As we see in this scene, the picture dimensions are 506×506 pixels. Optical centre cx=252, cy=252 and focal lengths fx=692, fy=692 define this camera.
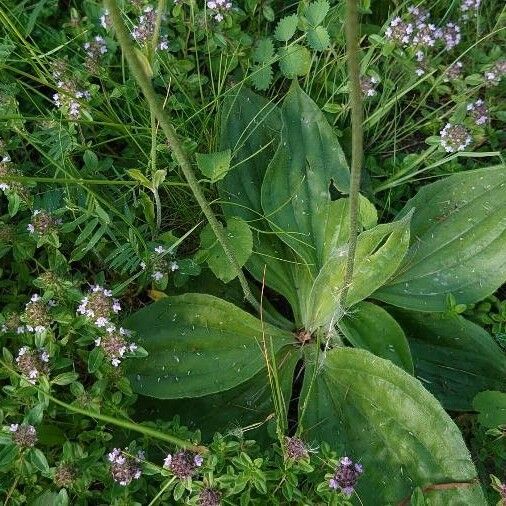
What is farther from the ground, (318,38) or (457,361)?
(318,38)

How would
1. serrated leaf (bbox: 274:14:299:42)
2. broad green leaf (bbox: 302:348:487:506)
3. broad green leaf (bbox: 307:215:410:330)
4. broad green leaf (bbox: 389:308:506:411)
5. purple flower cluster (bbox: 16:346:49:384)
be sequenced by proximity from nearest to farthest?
1. purple flower cluster (bbox: 16:346:49:384)
2. broad green leaf (bbox: 302:348:487:506)
3. broad green leaf (bbox: 307:215:410:330)
4. broad green leaf (bbox: 389:308:506:411)
5. serrated leaf (bbox: 274:14:299:42)

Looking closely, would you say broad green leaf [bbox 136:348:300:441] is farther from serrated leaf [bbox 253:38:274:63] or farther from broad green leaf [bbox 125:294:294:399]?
serrated leaf [bbox 253:38:274:63]

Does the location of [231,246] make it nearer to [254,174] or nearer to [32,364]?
[254,174]

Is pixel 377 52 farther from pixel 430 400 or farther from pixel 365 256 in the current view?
pixel 430 400

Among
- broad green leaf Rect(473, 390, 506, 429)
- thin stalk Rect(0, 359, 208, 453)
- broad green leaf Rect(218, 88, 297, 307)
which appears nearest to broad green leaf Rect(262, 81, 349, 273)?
broad green leaf Rect(218, 88, 297, 307)

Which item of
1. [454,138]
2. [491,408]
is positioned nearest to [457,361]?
[491,408]

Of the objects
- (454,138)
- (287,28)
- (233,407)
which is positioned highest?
(287,28)

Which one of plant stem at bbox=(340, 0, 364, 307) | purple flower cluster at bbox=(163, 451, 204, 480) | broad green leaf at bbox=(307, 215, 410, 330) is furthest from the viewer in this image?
broad green leaf at bbox=(307, 215, 410, 330)
